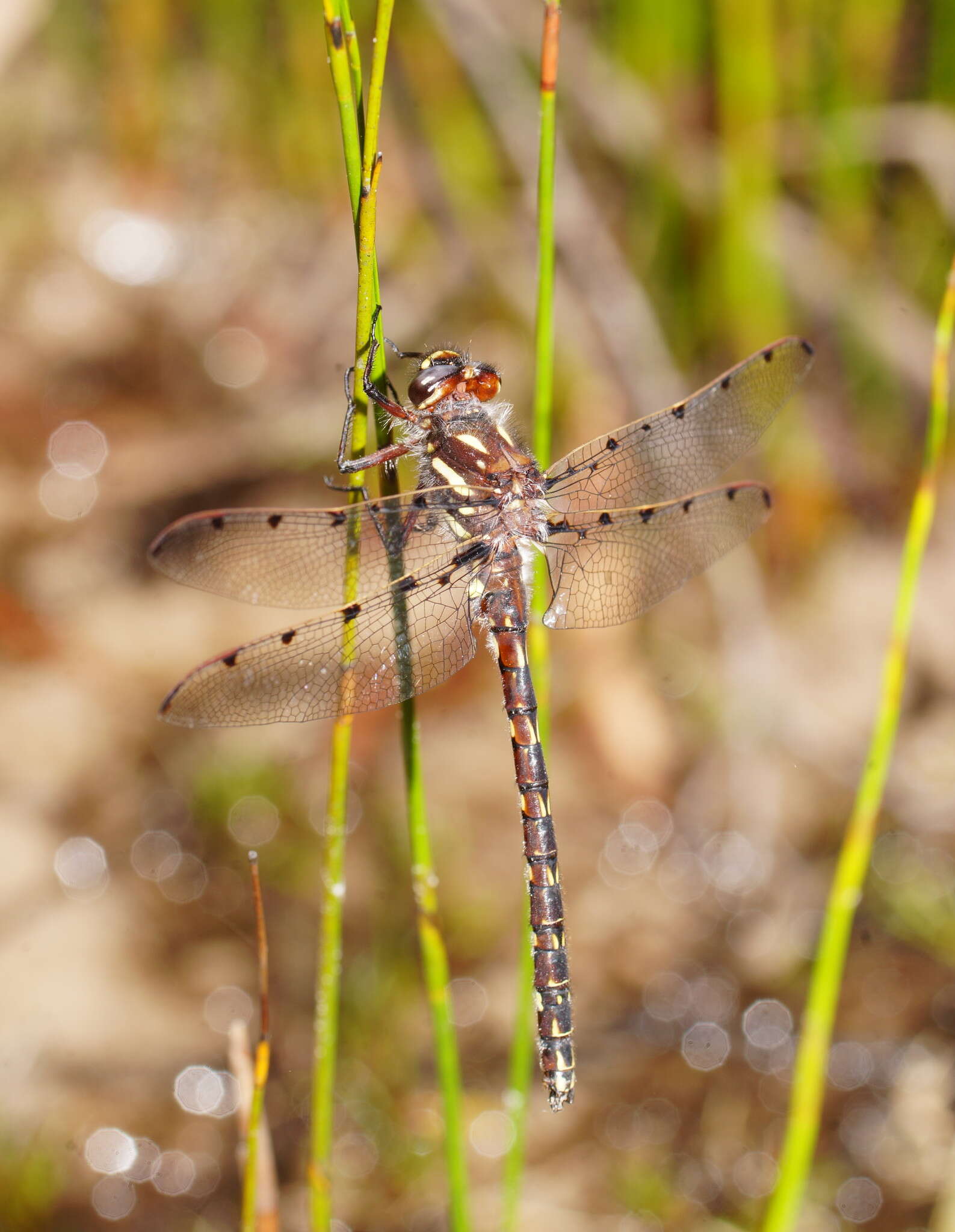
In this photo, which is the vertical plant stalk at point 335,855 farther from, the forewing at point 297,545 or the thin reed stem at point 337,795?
the forewing at point 297,545

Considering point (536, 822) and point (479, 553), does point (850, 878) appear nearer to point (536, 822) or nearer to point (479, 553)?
point (536, 822)

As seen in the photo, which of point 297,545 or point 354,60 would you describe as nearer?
point 354,60

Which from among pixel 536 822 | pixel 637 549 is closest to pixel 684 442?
pixel 637 549

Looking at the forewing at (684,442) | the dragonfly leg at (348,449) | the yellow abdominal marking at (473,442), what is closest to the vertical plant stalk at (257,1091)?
the dragonfly leg at (348,449)

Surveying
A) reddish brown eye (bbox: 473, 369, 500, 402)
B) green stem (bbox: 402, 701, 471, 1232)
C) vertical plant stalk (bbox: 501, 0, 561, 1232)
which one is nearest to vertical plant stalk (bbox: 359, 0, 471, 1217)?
green stem (bbox: 402, 701, 471, 1232)

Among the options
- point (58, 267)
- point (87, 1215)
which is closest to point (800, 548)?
point (87, 1215)

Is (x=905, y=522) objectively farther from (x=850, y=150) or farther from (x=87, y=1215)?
(x=87, y=1215)

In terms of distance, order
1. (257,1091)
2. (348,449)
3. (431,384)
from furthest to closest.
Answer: (431,384)
(348,449)
(257,1091)
